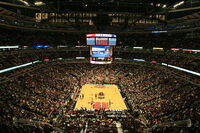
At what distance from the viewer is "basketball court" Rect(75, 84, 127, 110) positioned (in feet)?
83.7

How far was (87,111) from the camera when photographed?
2320cm

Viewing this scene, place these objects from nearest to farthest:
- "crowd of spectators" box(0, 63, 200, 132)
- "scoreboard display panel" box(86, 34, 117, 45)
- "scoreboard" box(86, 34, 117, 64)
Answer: "crowd of spectators" box(0, 63, 200, 132) < "scoreboard display panel" box(86, 34, 117, 45) < "scoreboard" box(86, 34, 117, 64)

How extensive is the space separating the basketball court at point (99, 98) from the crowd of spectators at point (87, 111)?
1.23 metres

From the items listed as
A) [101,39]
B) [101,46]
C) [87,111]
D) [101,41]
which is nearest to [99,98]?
[87,111]

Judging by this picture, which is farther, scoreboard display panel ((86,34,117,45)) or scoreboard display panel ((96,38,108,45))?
scoreboard display panel ((96,38,108,45))

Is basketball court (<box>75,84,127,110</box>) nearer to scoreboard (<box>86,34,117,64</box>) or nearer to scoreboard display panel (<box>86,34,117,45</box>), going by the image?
scoreboard (<box>86,34,117,64</box>)

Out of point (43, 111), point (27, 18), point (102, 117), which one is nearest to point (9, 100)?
point (43, 111)

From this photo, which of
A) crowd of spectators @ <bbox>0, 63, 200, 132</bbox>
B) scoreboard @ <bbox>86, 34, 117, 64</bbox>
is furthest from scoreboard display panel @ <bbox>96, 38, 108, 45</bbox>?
crowd of spectators @ <bbox>0, 63, 200, 132</bbox>

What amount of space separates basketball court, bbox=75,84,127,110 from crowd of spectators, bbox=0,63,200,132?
1225mm

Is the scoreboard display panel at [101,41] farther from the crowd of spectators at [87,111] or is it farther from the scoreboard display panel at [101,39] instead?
the crowd of spectators at [87,111]

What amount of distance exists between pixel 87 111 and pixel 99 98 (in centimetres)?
621

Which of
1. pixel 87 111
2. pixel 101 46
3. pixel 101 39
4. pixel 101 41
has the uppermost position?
pixel 101 39

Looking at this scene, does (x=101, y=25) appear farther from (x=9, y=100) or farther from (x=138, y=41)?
(x=9, y=100)

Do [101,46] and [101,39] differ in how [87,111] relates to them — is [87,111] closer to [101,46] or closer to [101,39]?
[101,46]
